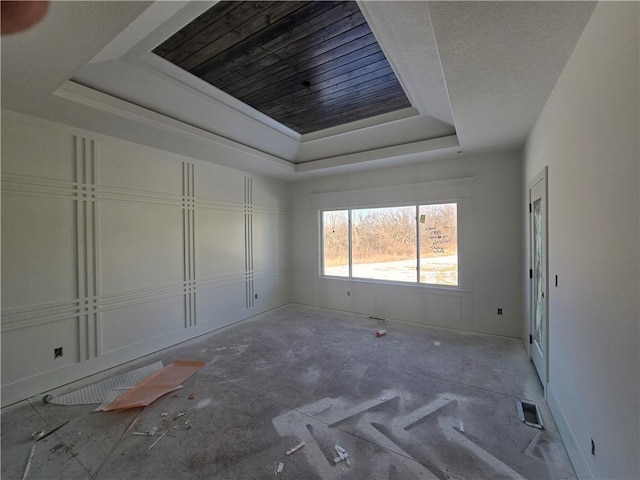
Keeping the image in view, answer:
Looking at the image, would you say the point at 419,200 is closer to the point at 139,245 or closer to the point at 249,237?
the point at 249,237

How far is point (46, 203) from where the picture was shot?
292 cm

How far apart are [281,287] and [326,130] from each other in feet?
11.5

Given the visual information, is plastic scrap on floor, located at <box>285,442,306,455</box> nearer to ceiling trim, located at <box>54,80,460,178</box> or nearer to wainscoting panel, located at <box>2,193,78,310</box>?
wainscoting panel, located at <box>2,193,78,310</box>

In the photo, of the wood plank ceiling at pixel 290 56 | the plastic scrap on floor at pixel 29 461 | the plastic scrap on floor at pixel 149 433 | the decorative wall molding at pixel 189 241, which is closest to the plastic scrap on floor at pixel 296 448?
the plastic scrap on floor at pixel 149 433

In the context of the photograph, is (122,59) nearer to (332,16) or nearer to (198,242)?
(332,16)

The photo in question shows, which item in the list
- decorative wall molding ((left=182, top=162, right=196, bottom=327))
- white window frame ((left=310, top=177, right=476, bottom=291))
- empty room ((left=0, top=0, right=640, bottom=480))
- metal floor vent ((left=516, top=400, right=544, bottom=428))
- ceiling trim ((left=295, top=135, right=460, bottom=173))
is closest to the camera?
empty room ((left=0, top=0, right=640, bottom=480))

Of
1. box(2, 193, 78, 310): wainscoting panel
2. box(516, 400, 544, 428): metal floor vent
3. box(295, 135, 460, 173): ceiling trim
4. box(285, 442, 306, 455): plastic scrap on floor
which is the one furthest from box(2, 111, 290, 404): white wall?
box(516, 400, 544, 428): metal floor vent

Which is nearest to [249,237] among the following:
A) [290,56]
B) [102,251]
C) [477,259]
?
[102,251]

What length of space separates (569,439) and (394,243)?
3.51 metres

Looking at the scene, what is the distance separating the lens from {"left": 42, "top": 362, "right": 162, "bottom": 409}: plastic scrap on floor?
2.67 m

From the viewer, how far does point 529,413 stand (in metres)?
2.41

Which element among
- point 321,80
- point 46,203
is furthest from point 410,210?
point 46,203

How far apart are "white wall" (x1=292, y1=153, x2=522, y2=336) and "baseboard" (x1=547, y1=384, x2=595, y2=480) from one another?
75.8 inches

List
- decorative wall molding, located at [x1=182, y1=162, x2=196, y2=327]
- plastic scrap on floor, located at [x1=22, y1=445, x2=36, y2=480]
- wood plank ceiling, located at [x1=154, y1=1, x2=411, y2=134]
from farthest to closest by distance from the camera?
1. decorative wall molding, located at [x1=182, y1=162, x2=196, y2=327]
2. wood plank ceiling, located at [x1=154, y1=1, x2=411, y2=134]
3. plastic scrap on floor, located at [x1=22, y1=445, x2=36, y2=480]
